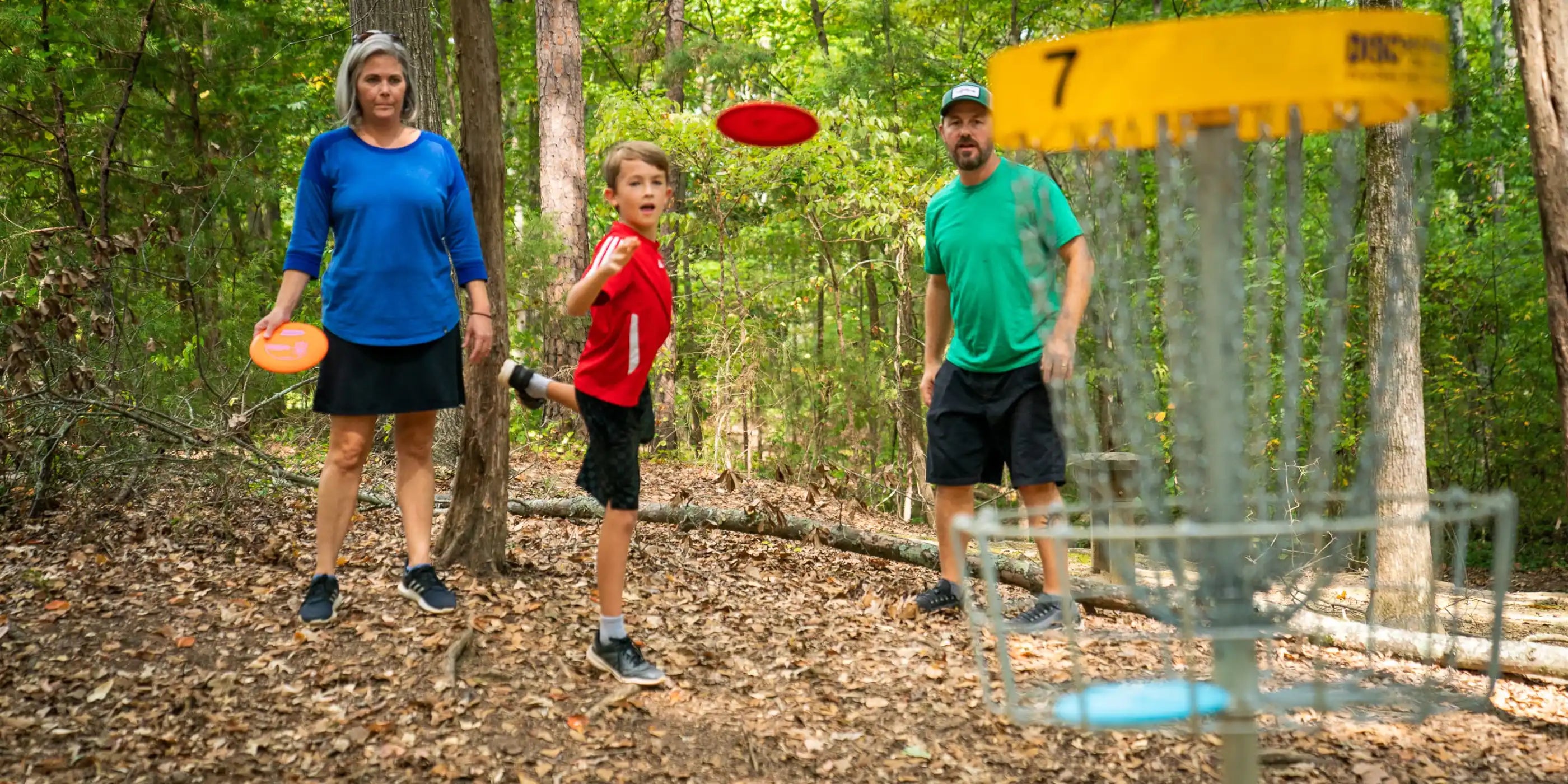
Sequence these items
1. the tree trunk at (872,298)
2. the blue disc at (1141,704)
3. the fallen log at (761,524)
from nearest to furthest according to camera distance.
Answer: the blue disc at (1141,704)
the fallen log at (761,524)
the tree trunk at (872,298)

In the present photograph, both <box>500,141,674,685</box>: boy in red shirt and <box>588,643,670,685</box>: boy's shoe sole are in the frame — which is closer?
<box>500,141,674,685</box>: boy in red shirt

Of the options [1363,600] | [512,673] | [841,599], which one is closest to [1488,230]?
[1363,600]

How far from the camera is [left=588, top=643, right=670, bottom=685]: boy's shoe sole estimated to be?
332 cm

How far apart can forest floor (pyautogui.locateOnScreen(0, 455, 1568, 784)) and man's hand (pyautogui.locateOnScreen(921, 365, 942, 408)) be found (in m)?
0.89

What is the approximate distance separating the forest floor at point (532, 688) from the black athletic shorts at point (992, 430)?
2.10 ft

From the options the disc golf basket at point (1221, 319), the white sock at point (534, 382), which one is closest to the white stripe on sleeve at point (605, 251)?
the white sock at point (534, 382)

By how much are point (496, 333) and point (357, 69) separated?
108 centimetres

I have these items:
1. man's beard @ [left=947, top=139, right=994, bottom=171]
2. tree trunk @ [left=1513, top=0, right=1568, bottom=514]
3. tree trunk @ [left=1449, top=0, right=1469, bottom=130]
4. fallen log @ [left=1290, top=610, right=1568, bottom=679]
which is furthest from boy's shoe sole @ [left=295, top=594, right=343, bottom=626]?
tree trunk @ [left=1449, top=0, right=1469, bottom=130]

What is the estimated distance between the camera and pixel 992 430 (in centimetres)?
396

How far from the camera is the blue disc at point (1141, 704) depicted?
51.7 inches

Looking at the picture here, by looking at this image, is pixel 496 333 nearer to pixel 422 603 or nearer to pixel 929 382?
pixel 422 603

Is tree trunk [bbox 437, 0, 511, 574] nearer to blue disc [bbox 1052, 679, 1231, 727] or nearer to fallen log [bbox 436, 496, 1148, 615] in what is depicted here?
fallen log [bbox 436, 496, 1148, 615]

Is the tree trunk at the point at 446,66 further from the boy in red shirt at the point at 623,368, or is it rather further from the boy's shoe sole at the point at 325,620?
the boy in red shirt at the point at 623,368

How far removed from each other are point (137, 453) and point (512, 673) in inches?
104
